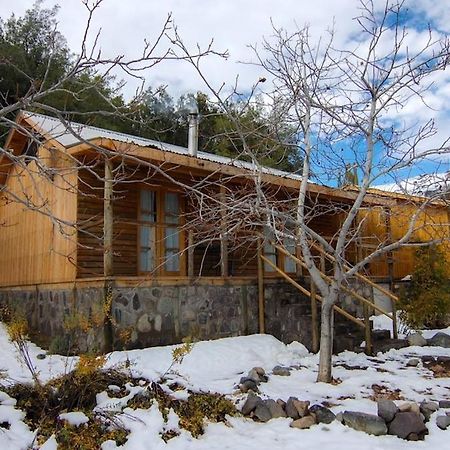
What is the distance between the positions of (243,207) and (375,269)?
10479 mm

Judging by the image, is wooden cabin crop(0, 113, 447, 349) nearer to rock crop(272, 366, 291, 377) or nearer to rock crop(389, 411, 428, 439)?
rock crop(272, 366, 291, 377)

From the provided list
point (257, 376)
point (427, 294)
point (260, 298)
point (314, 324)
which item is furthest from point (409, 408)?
point (427, 294)

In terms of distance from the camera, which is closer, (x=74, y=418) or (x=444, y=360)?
(x=74, y=418)

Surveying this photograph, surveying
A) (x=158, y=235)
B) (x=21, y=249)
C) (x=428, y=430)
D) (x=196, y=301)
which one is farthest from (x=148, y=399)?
(x=21, y=249)

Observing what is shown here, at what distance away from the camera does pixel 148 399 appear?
5148 millimetres

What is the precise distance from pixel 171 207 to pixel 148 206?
524 mm

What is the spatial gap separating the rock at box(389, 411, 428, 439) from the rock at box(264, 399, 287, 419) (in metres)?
1.07

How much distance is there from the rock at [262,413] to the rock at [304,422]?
0.31m

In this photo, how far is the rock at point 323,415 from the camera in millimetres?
4945

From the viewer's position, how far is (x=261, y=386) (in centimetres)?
615

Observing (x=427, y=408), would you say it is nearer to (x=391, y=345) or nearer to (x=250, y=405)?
(x=250, y=405)

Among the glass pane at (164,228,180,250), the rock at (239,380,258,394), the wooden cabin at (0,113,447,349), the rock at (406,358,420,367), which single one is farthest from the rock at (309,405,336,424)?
the glass pane at (164,228,180,250)

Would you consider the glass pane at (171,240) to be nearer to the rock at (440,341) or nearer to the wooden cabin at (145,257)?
the wooden cabin at (145,257)

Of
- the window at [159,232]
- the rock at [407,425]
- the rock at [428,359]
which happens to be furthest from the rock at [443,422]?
the window at [159,232]
